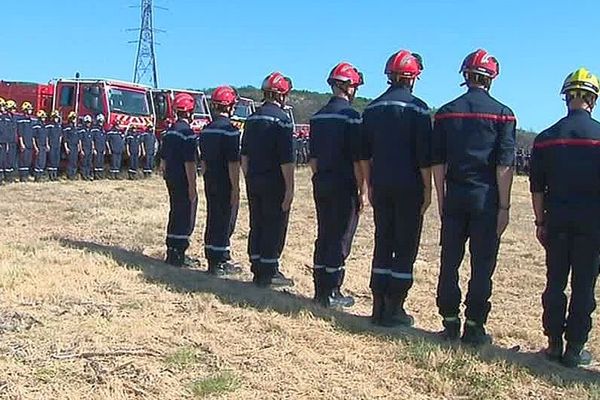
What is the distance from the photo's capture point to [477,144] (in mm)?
5254

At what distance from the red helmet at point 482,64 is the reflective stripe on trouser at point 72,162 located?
1411 centimetres

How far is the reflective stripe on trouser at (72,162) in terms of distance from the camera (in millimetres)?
18062

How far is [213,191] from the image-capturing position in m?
7.92

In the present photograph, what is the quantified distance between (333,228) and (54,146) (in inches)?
494

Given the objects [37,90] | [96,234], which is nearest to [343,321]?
[96,234]

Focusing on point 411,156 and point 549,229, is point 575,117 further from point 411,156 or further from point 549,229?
point 411,156

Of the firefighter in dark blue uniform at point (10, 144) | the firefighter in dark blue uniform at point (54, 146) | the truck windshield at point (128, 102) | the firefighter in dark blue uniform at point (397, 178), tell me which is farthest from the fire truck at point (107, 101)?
the firefighter in dark blue uniform at point (397, 178)

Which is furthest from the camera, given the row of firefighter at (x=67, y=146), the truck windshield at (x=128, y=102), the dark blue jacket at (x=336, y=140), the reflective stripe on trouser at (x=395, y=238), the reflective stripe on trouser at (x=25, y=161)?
the truck windshield at (x=128, y=102)

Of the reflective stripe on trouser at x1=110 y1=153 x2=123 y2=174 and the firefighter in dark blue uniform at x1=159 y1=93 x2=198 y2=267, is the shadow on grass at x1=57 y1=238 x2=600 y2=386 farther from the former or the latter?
the reflective stripe on trouser at x1=110 y1=153 x2=123 y2=174

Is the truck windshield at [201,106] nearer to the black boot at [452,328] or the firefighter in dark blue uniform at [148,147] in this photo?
the firefighter in dark blue uniform at [148,147]

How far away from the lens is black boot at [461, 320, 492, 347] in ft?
17.7

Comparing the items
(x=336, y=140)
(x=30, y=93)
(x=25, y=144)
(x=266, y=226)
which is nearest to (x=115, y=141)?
(x=25, y=144)

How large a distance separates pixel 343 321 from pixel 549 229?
1.62 m

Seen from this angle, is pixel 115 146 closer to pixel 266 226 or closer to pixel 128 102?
pixel 128 102
